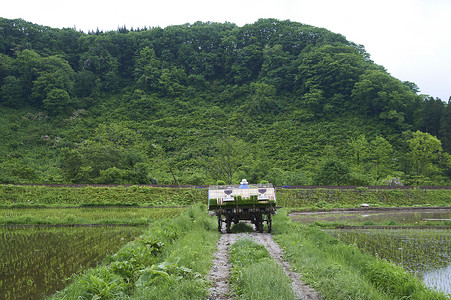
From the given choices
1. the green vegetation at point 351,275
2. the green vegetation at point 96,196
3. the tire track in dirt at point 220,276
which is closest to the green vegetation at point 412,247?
the green vegetation at point 351,275

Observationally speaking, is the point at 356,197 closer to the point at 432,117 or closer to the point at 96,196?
the point at 96,196

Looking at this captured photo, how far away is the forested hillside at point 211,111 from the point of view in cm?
4662

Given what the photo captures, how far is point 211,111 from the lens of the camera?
77438 millimetres

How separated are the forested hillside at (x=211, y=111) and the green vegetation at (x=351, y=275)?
108 ft

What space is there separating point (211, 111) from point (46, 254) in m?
67.5

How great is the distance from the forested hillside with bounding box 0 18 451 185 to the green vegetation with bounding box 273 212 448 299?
3297 cm

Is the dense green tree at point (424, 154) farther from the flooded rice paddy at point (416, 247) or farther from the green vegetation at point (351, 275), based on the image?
the green vegetation at point (351, 275)

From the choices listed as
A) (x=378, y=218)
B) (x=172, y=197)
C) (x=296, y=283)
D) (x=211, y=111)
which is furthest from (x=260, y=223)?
(x=211, y=111)

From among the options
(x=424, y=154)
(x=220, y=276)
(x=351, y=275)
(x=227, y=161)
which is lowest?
(x=220, y=276)

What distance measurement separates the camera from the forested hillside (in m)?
46.6

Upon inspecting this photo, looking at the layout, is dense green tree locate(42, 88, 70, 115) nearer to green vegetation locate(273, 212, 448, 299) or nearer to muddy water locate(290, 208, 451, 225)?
muddy water locate(290, 208, 451, 225)

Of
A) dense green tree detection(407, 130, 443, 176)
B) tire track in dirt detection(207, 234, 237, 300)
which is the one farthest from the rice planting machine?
dense green tree detection(407, 130, 443, 176)

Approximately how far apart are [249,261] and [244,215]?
7267 millimetres

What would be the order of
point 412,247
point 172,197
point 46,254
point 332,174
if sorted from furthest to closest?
point 332,174
point 172,197
point 412,247
point 46,254
